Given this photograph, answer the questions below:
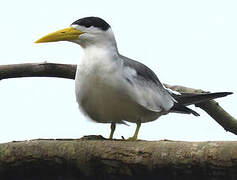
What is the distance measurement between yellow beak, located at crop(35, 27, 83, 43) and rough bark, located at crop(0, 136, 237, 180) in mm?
928

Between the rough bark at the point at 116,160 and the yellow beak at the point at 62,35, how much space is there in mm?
928

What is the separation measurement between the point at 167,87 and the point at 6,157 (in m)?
1.93

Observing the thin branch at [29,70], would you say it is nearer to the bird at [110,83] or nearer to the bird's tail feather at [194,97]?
the bird at [110,83]

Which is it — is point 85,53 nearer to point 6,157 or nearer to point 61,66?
point 61,66

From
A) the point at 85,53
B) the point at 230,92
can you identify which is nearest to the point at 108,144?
the point at 85,53

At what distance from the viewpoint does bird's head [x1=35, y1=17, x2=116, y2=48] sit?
4.25 metres

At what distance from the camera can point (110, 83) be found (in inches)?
155

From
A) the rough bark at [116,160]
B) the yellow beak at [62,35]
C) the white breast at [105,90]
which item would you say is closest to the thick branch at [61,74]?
the yellow beak at [62,35]

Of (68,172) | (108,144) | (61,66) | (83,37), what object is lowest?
(68,172)

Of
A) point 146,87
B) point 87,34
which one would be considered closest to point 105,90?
point 146,87

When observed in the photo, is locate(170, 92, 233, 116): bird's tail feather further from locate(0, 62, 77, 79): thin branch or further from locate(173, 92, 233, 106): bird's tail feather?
locate(0, 62, 77, 79): thin branch

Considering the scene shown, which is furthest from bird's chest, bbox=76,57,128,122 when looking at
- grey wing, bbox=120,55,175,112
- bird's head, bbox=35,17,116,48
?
bird's head, bbox=35,17,116,48

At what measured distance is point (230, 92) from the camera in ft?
14.0

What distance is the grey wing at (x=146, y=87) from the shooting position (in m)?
4.08
